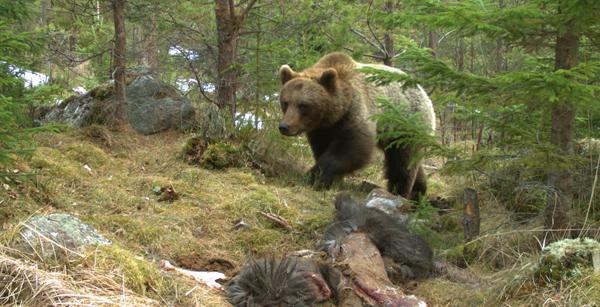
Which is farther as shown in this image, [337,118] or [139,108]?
[139,108]

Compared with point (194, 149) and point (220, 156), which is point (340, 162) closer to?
point (220, 156)

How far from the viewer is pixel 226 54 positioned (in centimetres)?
915

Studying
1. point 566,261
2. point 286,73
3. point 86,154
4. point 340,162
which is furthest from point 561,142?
point 86,154

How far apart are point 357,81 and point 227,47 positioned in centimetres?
214

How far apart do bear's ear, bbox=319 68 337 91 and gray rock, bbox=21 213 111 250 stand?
13.9 ft

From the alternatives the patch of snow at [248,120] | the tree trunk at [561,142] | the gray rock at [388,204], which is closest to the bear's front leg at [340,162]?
the gray rock at [388,204]

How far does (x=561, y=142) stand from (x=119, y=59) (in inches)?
247

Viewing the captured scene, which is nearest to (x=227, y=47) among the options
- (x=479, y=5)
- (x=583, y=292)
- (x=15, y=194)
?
(x=15, y=194)

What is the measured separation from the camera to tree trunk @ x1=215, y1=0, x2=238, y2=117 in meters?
8.98

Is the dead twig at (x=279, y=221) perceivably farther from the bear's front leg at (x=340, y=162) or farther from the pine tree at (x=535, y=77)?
the bear's front leg at (x=340, y=162)

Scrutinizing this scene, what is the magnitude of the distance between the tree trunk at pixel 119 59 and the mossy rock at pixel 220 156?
6.14 feet

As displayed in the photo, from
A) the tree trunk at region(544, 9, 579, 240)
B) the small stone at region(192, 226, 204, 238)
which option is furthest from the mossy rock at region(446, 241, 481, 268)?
the small stone at region(192, 226, 204, 238)

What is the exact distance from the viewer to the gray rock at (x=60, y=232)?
379 cm

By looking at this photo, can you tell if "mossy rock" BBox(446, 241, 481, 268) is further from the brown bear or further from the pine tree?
the brown bear
